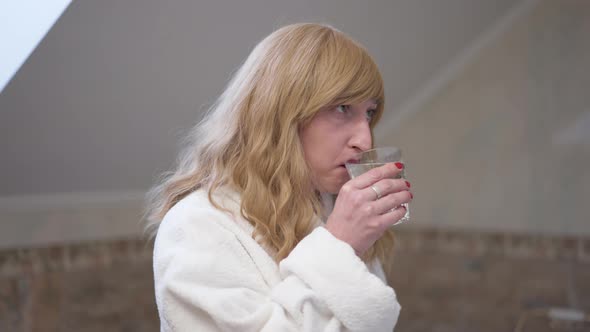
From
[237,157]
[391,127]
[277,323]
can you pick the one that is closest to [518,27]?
[391,127]

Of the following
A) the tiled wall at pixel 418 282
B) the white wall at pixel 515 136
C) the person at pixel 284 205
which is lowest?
the tiled wall at pixel 418 282

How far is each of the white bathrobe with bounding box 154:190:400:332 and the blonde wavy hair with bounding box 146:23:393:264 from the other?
0.29ft

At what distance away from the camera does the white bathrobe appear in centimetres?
105

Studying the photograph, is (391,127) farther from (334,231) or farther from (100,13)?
(334,231)

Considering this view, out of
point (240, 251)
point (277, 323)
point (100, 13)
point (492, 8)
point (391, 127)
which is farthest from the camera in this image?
point (391, 127)

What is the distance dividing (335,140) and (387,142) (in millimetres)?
1779

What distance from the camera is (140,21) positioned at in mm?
1618

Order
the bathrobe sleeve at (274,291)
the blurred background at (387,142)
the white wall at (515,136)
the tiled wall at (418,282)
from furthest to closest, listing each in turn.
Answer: the white wall at (515,136) < the tiled wall at (418,282) < the blurred background at (387,142) < the bathrobe sleeve at (274,291)

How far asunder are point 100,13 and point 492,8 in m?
1.70

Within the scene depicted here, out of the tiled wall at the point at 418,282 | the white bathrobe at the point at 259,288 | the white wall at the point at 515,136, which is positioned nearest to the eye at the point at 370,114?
the white bathrobe at the point at 259,288

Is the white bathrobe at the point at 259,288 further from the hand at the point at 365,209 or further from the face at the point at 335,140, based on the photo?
the face at the point at 335,140

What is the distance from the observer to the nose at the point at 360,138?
121 cm

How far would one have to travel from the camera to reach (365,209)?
1111mm

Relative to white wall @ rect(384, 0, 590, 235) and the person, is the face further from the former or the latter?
white wall @ rect(384, 0, 590, 235)
